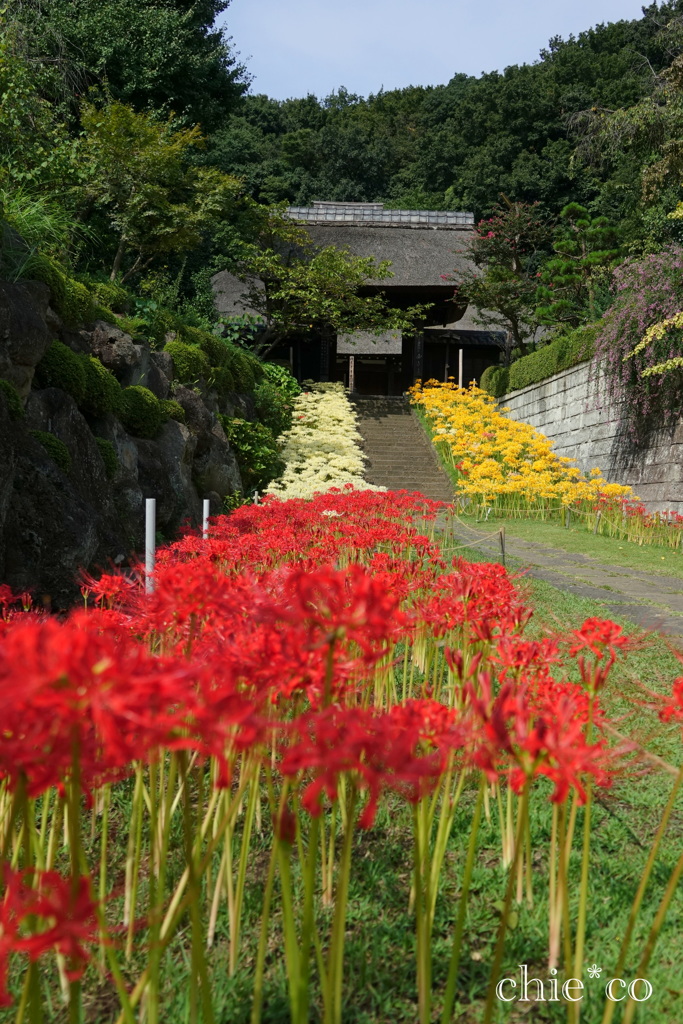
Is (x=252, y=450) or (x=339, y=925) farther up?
(x=252, y=450)

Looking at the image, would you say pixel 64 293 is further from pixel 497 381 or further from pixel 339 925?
pixel 497 381

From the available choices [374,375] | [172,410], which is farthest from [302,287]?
[172,410]

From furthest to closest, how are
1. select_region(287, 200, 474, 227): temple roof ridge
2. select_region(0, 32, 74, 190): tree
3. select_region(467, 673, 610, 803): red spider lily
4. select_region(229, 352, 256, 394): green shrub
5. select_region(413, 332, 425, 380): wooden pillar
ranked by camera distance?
select_region(287, 200, 474, 227): temple roof ridge → select_region(413, 332, 425, 380): wooden pillar → select_region(229, 352, 256, 394): green shrub → select_region(0, 32, 74, 190): tree → select_region(467, 673, 610, 803): red spider lily

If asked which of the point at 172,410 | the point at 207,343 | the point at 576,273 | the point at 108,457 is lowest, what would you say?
the point at 108,457

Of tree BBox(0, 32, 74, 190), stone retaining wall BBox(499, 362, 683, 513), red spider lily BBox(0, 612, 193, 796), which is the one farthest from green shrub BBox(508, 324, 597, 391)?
red spider lily BBox(0, 612, 193, 796)

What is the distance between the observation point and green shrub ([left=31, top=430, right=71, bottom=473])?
17.5 ft

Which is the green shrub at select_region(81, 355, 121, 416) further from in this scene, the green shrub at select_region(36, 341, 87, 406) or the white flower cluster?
the white flower cluster

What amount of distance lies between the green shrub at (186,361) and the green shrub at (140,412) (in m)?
2.13

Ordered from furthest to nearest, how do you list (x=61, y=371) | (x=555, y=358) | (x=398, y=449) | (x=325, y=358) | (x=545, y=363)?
1. (x=325, y=358)
2. (x=398, y=449)
3. (x=545, y=363)
4. (x=555, y=358)
5. (x=61, y=371)

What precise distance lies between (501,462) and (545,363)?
11.6ft

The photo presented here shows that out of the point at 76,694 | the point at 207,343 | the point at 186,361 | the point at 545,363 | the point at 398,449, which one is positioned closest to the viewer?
the point at 76,694

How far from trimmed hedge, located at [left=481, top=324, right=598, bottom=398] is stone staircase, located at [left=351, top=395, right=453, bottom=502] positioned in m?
2.67

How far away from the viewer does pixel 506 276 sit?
2064 centimetres

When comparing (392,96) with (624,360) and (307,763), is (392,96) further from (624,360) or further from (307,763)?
(307,763)
